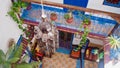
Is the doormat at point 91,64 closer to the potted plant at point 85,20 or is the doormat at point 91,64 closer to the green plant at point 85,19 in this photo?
the potted plant at point 85,20

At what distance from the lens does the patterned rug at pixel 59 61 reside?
→ 10445 mm

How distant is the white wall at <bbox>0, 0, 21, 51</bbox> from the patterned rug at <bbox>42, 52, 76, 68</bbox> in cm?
275

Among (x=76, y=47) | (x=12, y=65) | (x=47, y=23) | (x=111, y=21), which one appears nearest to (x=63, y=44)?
(x=76, y=47)

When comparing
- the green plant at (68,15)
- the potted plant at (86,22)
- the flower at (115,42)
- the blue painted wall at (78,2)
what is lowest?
the flower at (115,42)

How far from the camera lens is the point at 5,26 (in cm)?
773

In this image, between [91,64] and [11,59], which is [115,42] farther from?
[11,59]

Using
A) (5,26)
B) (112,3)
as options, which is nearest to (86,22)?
(112,3)

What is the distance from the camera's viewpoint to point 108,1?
768 centimetres

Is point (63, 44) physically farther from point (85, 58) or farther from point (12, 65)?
point (12, 65)

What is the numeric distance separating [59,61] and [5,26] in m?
3.97

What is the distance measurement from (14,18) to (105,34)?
3975 mm

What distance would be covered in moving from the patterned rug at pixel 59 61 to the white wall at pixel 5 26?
2755 mm

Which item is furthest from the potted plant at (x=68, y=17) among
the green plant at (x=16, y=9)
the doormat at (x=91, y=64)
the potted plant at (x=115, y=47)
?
the doormat at (x=91, y=64)

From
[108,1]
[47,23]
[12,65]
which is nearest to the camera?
[47,23]
